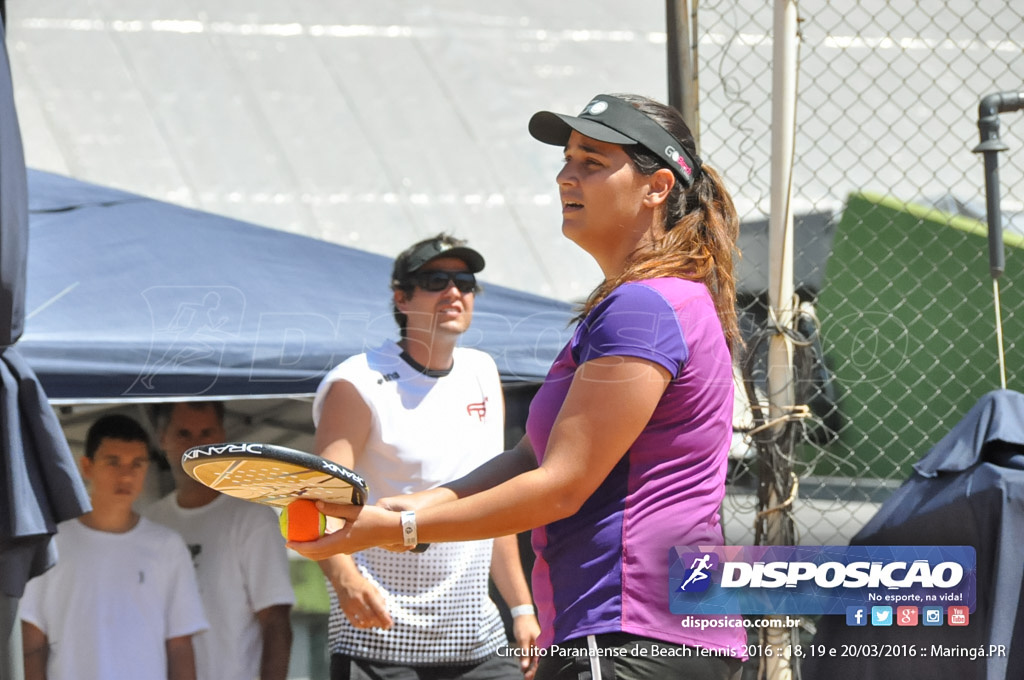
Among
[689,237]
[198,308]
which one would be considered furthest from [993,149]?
[198,308]

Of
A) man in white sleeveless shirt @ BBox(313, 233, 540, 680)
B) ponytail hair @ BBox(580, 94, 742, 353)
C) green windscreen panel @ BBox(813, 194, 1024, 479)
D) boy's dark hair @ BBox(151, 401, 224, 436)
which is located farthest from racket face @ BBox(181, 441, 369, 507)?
green windscreen panel @ BBox(813, 194, 1024, 479)

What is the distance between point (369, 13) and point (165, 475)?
13.7ft

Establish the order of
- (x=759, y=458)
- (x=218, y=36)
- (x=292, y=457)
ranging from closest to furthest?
1. (x=292, y=457)
2. (x=759, y=458)
3. (x=218, y=36)

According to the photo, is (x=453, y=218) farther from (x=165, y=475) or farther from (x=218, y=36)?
(x=165, y=475)

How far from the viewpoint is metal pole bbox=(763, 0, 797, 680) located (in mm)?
3141

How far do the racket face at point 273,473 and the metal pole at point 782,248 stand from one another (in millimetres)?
1821

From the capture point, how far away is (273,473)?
5.20 ft

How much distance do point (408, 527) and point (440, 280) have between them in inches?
70.9

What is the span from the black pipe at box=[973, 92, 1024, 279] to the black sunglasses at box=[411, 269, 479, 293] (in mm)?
1617

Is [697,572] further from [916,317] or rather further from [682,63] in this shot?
[916,317]

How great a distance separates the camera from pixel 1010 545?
9.51ft

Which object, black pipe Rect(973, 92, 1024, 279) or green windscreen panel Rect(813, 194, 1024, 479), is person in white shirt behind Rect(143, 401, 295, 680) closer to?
green windscreen panel Rect(813, 194, 1024, 479)

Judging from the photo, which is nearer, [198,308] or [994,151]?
[994,151]

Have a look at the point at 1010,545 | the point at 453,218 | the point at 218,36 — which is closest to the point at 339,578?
the point at 1010,545
